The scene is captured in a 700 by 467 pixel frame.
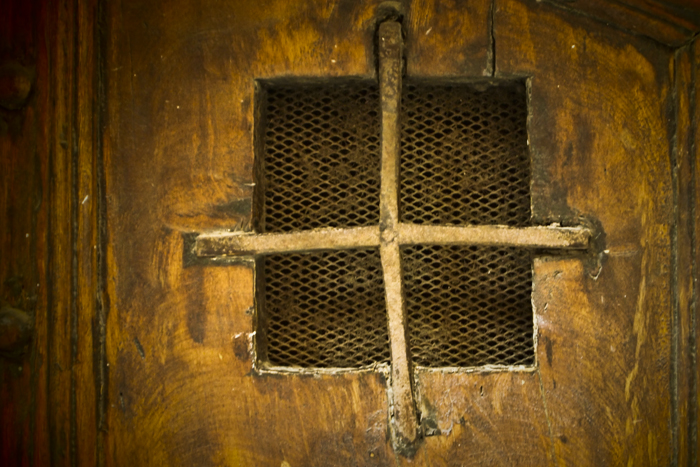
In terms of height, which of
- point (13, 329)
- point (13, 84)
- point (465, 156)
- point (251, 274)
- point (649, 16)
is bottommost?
point (13, 329)

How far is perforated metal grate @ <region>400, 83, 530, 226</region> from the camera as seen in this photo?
1.05 m

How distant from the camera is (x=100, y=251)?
3.34 feet

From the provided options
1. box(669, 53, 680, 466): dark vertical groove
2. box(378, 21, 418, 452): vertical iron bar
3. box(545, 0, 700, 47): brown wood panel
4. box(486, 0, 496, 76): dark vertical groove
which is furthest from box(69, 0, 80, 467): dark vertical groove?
box(669, 53, 680, 466): dark vertical groove

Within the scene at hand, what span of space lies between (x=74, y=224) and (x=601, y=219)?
41.3 inches

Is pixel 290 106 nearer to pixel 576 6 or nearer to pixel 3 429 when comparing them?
pixel 576 6

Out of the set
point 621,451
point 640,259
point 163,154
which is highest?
point 163,154

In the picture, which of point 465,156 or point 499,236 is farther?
point 465,156

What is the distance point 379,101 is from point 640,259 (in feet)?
1.99

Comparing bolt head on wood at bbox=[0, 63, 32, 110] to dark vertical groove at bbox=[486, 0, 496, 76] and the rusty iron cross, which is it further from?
dark vertical groove at bbox=[486, 0, 496, 76]

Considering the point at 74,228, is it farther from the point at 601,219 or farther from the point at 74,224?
the point at 601,219

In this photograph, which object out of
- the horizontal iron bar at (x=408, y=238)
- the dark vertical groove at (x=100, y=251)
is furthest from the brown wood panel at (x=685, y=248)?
the dark vertical groove at (x=100, y=251)

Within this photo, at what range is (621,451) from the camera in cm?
98

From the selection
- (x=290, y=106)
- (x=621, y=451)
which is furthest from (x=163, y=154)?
(x=621, y=451)

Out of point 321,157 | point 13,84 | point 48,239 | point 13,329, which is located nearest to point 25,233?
point 48,239
